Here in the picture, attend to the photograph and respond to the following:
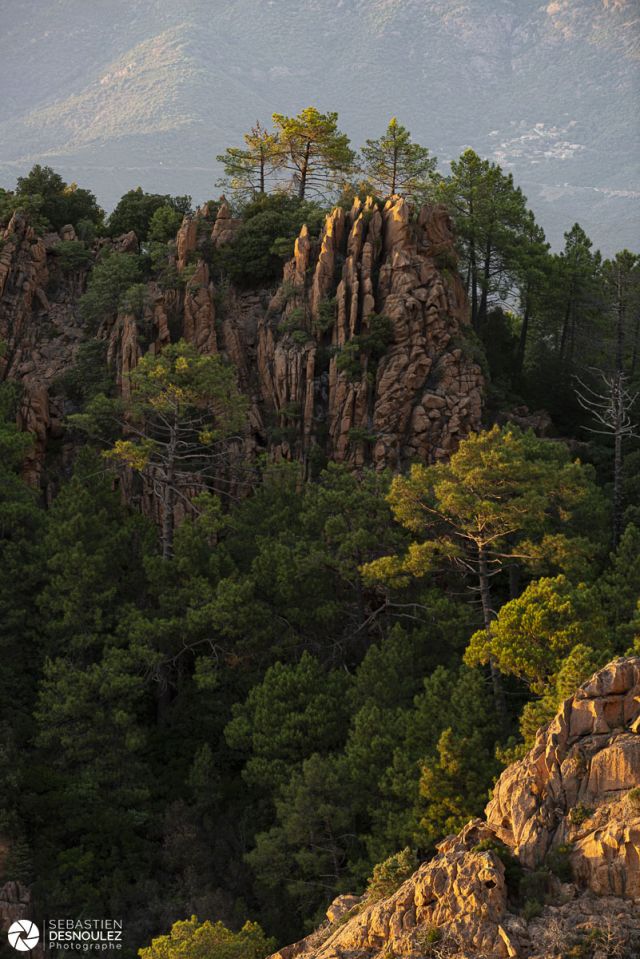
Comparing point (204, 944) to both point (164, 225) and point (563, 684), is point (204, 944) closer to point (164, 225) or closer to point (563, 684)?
point (563, 684)

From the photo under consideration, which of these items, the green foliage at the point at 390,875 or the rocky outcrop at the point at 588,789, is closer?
the rocky outcrop at the point at 588,789

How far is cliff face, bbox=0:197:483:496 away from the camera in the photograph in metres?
54.4

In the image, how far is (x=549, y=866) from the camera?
24.0 meters

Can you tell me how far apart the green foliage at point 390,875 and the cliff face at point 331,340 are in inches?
1031

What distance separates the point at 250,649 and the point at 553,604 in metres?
16.1

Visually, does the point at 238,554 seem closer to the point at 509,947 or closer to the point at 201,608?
the point at 201,608

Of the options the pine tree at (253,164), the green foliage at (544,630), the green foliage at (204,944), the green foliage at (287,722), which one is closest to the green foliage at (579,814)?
the green foliage at (544,630)

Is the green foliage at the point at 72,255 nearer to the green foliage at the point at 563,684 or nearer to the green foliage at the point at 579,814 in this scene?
the green foliage at the point at 563,684

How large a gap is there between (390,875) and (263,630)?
60.2ft

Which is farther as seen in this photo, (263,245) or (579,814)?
(263,245)

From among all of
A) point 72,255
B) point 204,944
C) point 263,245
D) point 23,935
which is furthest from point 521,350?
point 204,944

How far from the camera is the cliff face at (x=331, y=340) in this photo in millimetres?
54375

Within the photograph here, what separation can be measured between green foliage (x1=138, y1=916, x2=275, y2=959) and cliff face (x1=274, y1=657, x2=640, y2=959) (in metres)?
2.94

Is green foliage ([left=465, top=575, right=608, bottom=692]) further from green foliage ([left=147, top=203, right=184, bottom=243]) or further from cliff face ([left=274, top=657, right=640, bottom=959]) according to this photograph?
green foliage ([left=147, top=203, right=184, bottom=243])
